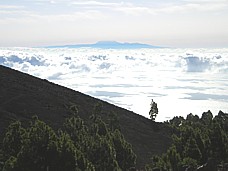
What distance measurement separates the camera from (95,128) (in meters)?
72.1

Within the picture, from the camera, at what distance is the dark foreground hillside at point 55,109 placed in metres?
102

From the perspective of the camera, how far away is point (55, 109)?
116 metres

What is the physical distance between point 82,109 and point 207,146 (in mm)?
72881

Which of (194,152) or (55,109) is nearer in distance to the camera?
(194,152)

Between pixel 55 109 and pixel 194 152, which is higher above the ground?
pixel 194 152

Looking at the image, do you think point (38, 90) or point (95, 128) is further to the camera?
point (38, 90)

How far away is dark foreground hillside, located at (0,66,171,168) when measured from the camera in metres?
102

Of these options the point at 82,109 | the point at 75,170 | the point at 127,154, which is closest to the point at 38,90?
the point at 82,109

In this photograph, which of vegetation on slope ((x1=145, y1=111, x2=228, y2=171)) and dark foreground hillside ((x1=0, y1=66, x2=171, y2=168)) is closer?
vegetation on slope ((x1=145, y1=111, x2=228, y2=171))

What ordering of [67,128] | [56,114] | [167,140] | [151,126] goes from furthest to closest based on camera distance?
[151,126]
[167,140]
[56,114]
[67,128]

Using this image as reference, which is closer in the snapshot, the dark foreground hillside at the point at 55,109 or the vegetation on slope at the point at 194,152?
the vegetation on slope at the point at 194,152

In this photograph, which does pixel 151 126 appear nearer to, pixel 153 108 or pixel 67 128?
pixel 153 108

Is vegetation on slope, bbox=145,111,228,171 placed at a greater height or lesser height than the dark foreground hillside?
greater

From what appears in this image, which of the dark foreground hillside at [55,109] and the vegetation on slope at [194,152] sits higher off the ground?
the vegetation on slope at [194,152]
